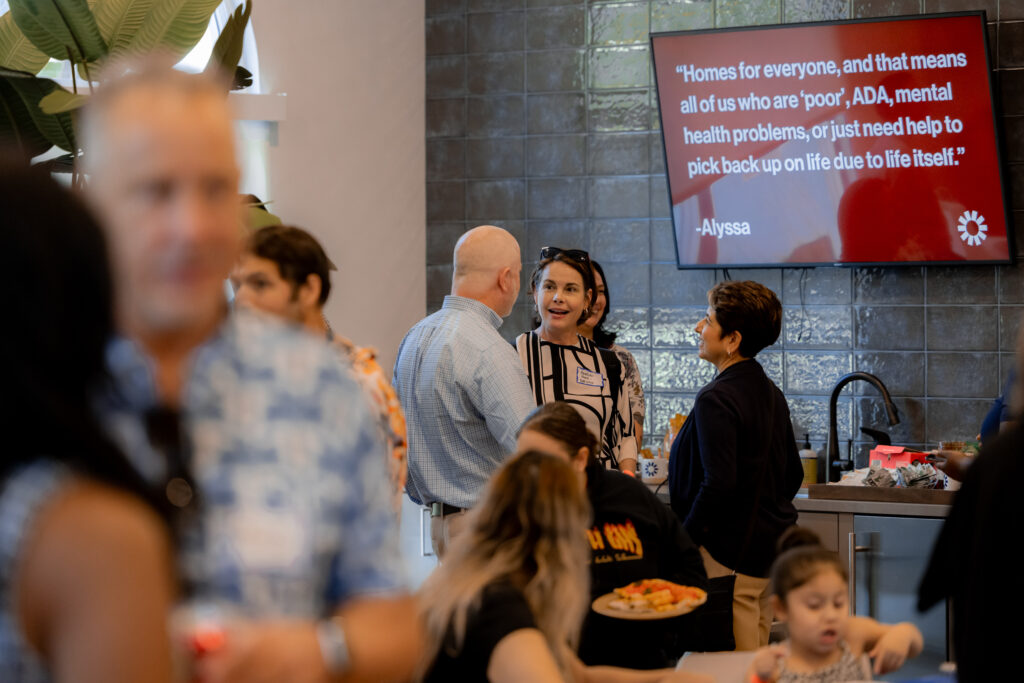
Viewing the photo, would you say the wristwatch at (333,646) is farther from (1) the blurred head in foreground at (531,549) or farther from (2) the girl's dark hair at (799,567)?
(2) the girl's dark hair at (799,567)

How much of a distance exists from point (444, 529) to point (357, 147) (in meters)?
2.60

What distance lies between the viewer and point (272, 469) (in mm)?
856

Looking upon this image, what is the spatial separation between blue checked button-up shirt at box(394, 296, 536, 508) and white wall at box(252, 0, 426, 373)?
1.90m

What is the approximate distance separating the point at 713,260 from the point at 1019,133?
4.52 ft

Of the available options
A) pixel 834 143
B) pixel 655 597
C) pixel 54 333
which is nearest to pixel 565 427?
pixel 655 597

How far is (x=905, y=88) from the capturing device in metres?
4.85

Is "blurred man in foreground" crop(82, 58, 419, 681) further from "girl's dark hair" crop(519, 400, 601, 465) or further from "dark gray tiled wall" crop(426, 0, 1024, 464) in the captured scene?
"dark gray tiled wall" crop(426, 0, 1024, 464)

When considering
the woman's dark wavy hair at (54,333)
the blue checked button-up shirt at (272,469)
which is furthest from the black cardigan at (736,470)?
the woman's dark wavy hair at (54,333)

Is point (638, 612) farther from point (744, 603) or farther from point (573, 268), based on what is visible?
point (573, 268)

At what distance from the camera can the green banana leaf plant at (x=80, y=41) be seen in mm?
2645

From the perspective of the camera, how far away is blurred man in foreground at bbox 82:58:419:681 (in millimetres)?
829

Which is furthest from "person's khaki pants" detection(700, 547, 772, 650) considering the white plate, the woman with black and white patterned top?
the white plate

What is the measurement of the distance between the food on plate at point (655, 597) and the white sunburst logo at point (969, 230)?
2933mm

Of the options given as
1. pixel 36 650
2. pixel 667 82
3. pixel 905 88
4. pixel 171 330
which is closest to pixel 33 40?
pixel 171 330
